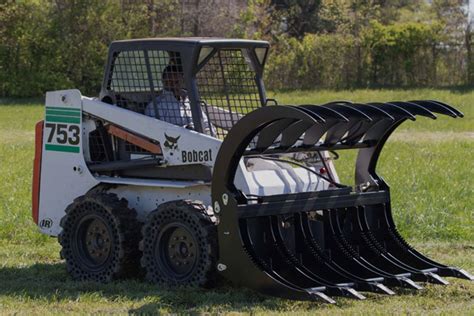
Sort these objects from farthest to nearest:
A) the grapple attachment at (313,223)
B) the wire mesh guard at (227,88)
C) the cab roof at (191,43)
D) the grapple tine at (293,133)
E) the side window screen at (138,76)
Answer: the wire mesh guard at (227,88) < the side window screen at (138,76) < the cab roof at (191,43) < the grapple tine at (293,133) < the grapple attachment at (313,223)

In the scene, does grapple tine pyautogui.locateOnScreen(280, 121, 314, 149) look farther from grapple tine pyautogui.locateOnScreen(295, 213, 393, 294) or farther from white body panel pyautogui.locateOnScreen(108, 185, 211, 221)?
white body panel pyautogui.locateOnScreen(108, 185, 211, 221)

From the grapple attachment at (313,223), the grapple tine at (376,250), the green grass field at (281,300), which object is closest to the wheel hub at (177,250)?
the green grass field at (281,300)

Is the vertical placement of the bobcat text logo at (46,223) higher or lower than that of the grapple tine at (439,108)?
lower

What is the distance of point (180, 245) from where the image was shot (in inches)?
337

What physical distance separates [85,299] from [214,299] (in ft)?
3.20

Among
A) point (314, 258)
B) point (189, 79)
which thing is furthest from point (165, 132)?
point (314, 258)

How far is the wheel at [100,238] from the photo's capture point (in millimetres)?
8867

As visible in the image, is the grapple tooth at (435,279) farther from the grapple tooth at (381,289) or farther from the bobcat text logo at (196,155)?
the bobcat text logo at (196,155)

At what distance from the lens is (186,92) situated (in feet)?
30.3

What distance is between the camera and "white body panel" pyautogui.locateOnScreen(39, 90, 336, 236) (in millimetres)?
8734

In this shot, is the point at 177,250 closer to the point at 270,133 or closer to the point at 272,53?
the point at 270,133

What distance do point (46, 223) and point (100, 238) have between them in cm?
83

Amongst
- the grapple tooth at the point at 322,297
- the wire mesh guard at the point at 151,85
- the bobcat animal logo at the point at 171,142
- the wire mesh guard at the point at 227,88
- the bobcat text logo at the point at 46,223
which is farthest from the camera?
the bobcat text logo at the point at 46,223

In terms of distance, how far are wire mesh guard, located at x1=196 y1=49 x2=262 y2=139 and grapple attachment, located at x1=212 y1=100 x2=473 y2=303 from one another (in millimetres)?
803
